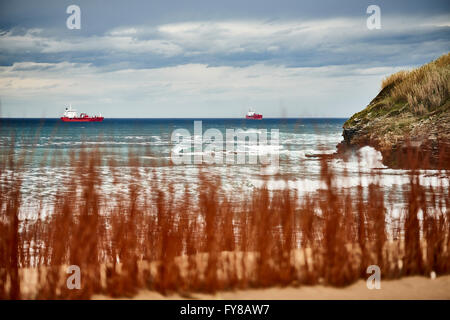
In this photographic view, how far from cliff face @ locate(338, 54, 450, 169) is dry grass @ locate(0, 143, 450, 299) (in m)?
6.17

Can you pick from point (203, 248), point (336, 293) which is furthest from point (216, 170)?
point (336, 293)

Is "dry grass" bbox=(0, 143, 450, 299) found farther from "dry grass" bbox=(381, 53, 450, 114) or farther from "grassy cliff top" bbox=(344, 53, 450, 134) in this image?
"dry grass" bbox=(381, 53, 450, 114)

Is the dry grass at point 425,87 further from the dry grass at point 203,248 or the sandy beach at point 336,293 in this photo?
the sandy beach at point 336,293

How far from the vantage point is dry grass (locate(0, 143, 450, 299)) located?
10.2 ft

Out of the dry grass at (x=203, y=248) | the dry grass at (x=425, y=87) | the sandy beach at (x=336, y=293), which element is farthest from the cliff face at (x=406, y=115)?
the sandy beach at (x=336, y=293)

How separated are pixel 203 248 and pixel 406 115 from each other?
371 inches

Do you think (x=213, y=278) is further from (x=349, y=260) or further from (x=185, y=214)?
(x=349, y=260)

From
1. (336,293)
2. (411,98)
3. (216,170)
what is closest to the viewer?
(336,293)

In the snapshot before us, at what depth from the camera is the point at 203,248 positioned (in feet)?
10.9

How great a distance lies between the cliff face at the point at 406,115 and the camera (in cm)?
963

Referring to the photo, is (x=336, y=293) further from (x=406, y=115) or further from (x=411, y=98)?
(x=411, y=98)

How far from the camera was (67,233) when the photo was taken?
337cm

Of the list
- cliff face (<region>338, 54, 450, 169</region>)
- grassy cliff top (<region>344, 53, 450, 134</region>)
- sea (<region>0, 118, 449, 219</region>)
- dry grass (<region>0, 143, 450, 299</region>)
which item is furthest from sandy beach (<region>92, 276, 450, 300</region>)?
grassy cliff top (<region>344, 53, 450, 134</region>)
